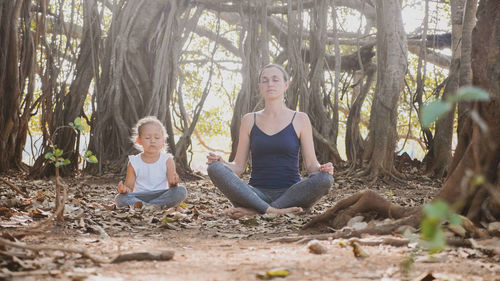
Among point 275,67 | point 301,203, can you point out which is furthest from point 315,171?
point 275,67

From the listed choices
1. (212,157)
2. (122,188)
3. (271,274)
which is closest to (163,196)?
(122,188)

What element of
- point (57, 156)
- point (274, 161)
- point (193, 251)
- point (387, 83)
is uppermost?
point (387, 83)

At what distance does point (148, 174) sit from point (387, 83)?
2748 mm

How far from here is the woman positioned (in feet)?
9.74

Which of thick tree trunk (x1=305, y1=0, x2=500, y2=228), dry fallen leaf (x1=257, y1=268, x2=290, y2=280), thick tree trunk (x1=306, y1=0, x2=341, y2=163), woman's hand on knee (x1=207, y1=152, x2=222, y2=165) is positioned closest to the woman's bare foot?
woman's hand on knee (x1=207, y1=152, x2=222, y2=165)

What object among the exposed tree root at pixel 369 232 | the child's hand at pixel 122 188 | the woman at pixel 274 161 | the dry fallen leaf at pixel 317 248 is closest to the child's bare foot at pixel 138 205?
the child's hand at pixel 122 188

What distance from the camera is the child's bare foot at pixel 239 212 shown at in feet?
9.45

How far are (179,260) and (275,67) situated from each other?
173cm

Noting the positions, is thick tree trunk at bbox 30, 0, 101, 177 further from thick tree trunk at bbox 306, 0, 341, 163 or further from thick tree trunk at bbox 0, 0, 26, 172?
thick tree trunk at bbox 306, 0, 341, 163

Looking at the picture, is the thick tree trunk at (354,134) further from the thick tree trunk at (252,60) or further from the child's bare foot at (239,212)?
the child's bare foot at (239,212)

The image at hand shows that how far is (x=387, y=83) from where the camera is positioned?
5191 millimetres

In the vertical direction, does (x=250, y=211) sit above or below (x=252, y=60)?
below

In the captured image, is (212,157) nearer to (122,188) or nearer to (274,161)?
(274,161)

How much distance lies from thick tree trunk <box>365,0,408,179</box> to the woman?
2.14m
